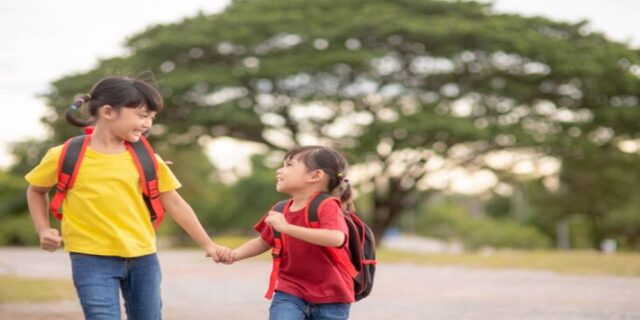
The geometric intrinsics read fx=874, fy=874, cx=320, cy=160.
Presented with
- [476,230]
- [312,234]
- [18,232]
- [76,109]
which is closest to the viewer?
[312,234]

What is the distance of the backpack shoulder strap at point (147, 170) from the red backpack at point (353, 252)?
53 centimetres

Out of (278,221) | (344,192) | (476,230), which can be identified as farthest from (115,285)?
(476,230)

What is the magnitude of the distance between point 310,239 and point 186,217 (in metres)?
0.63

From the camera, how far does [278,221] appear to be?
145 inches

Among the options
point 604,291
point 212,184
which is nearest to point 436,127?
point 604,291

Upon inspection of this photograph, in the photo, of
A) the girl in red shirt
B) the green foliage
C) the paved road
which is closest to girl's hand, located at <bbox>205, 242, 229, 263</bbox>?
the girl in red shirt

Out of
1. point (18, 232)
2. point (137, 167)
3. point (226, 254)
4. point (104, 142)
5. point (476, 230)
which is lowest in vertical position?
point (476, 230)

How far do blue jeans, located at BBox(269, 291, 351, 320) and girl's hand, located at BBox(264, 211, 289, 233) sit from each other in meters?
0.34

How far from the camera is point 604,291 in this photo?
979 centimetres

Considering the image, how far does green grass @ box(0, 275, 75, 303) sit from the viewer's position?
8.95m

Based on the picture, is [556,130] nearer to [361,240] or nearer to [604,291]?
[604,291]

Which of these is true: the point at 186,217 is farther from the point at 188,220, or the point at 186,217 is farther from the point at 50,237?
the point at 50,237

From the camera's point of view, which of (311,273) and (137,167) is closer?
(137,167)

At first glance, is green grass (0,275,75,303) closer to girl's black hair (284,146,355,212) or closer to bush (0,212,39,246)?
girl's black hair (284,146,355,212)
